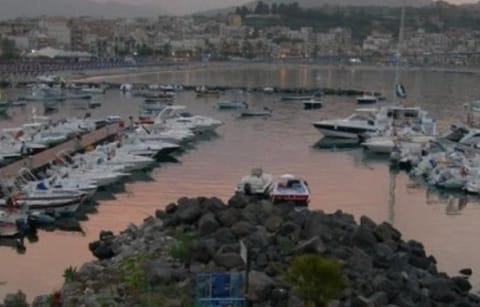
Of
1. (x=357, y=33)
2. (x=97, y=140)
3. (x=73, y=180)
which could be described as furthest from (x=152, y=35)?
(x=73, y=180)

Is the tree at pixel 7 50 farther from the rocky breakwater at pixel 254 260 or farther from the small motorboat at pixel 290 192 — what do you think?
the rocky breakwater at pixel 254 260

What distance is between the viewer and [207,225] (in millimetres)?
12391

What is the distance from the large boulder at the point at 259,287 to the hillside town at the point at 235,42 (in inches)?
2812

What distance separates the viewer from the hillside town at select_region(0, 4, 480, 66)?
10100cm

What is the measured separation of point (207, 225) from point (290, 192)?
546 cm

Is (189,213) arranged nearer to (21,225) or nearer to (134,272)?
(134,272)

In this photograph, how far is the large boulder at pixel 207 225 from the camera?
1231 centimetres

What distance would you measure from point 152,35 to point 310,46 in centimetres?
2416

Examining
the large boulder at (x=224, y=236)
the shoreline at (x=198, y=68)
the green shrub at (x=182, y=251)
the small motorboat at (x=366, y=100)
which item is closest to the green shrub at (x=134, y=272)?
the green shrub at (x=182, y=251)

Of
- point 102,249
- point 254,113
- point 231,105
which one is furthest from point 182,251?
point 231,105

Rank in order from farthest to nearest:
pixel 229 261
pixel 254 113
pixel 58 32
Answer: pixel 58 32, pixel 254 113, pixel 229 261

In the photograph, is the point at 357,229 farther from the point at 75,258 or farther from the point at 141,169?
the point at 141,169

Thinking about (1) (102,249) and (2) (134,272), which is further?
(1) (102,249)

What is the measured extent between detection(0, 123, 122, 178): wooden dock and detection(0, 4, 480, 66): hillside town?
53.0 metres
